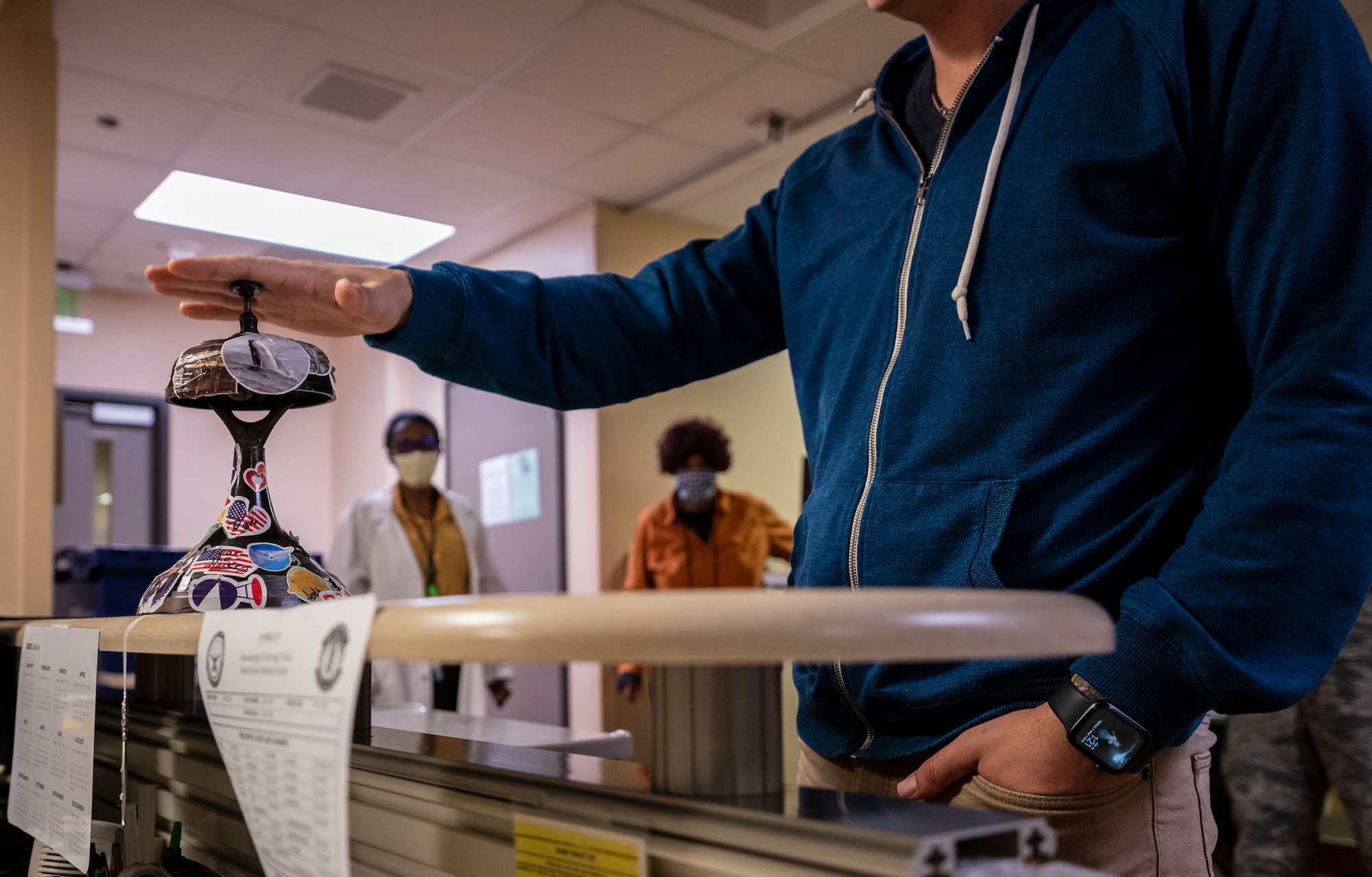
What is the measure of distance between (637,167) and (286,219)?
1.79 m

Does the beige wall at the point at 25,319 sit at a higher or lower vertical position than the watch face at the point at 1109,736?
higher

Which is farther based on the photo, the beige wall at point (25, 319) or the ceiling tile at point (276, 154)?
the ceiling tile at point (276, 154)

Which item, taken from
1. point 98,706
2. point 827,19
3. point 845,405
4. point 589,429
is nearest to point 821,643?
point 845,405

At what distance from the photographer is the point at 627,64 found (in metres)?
3.68

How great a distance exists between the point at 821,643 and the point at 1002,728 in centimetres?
39

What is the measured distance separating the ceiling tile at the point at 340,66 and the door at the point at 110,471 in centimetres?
316

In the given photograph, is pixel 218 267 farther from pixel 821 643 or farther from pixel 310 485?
pixel 310 485

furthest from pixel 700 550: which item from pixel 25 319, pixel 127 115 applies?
pixel 127 115

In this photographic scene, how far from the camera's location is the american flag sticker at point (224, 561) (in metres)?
0.80

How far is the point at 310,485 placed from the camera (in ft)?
22.8

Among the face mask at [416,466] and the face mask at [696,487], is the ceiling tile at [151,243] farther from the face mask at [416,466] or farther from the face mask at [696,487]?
the face mask at [696,487]

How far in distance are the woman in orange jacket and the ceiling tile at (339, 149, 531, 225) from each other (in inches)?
56.8

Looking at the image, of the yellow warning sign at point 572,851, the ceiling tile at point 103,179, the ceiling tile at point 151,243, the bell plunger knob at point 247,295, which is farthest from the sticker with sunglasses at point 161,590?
the ceiling tile at point 151,243

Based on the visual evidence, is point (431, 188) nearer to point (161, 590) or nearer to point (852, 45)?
point (852, 45)
